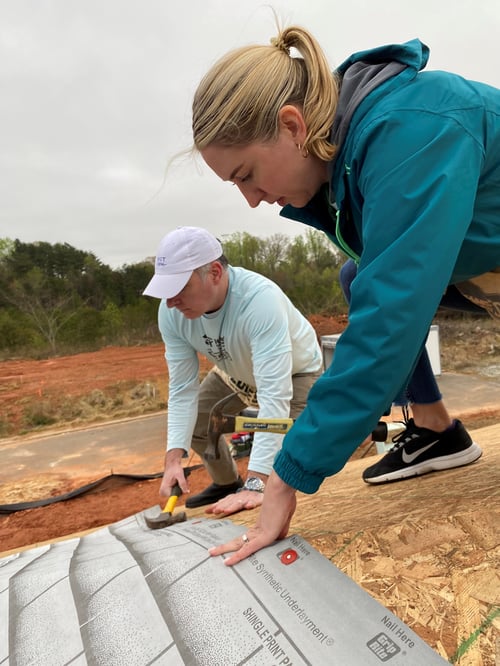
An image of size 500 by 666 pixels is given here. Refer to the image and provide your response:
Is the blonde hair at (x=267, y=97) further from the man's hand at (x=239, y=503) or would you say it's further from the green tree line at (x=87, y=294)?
the green tree line at (x=87, y=294)

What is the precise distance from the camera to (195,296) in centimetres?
237

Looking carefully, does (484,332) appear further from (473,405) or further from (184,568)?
(184,568)

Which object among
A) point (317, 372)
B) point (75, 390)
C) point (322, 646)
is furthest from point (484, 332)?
point (322, 646)

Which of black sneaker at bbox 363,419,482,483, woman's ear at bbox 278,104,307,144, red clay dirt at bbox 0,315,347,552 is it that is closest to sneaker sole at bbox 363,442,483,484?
black sneaker at bbox 363,419,482,483

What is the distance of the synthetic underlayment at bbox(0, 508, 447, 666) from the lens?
936mm

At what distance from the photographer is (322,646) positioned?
3.03 feet

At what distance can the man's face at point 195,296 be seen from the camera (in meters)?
2.32

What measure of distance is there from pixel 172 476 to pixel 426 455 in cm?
126

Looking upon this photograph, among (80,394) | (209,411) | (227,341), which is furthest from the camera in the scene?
(80,394)

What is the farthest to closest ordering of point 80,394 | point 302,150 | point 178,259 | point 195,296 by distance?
point 80,394, point 195,296, point 178,259, point 302,150

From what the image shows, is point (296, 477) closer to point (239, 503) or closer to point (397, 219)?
point (397, 219)

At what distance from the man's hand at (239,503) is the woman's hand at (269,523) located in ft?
2.50

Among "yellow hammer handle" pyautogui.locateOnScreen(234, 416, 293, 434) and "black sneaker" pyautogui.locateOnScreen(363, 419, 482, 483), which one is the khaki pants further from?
"black sneaker" pyautogui.locateOnScreen(363, 419, 482, 483)

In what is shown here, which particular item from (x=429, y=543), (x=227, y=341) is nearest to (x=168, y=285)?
(x=227, y=341)
